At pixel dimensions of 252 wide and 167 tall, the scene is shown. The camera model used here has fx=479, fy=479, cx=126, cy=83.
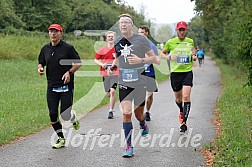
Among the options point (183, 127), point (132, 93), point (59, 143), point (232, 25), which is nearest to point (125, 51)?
point (132, 93)

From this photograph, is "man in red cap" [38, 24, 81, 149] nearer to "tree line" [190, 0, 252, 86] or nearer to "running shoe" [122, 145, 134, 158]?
"running shoe" [122, 145, 134, 158]

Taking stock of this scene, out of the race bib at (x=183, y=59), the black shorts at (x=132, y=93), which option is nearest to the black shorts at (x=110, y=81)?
the race bib at (x=183, y=59)

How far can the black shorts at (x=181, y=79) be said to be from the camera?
9.52 m

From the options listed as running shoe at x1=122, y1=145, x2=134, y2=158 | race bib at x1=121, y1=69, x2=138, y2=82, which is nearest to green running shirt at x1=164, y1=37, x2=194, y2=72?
race bib at x1=121, y1=69, x2=138, y2=82

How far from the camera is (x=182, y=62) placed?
377 inches

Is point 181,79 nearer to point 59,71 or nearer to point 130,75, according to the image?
point 130,75

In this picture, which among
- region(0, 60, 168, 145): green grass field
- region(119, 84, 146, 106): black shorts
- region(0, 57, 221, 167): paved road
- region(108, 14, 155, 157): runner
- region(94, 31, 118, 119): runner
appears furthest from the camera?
region(94, 31, 118, 119): runner

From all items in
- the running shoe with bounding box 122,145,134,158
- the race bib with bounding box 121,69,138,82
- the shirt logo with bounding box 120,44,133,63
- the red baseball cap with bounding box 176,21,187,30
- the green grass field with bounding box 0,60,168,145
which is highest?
the red baseball cap with bounding box 176,21,187,30

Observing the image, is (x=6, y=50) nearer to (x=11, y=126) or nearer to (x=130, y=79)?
(x=11, y=126)

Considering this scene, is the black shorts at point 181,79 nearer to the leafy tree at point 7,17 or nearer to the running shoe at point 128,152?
the running shoe at point 128,152

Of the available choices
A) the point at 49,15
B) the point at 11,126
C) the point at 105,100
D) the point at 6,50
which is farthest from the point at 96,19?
the point at 11,126

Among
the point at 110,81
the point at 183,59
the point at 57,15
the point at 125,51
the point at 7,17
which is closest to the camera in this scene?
the point at 125,51

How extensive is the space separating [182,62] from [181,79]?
0.35m

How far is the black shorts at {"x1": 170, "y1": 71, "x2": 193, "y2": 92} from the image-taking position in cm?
952
